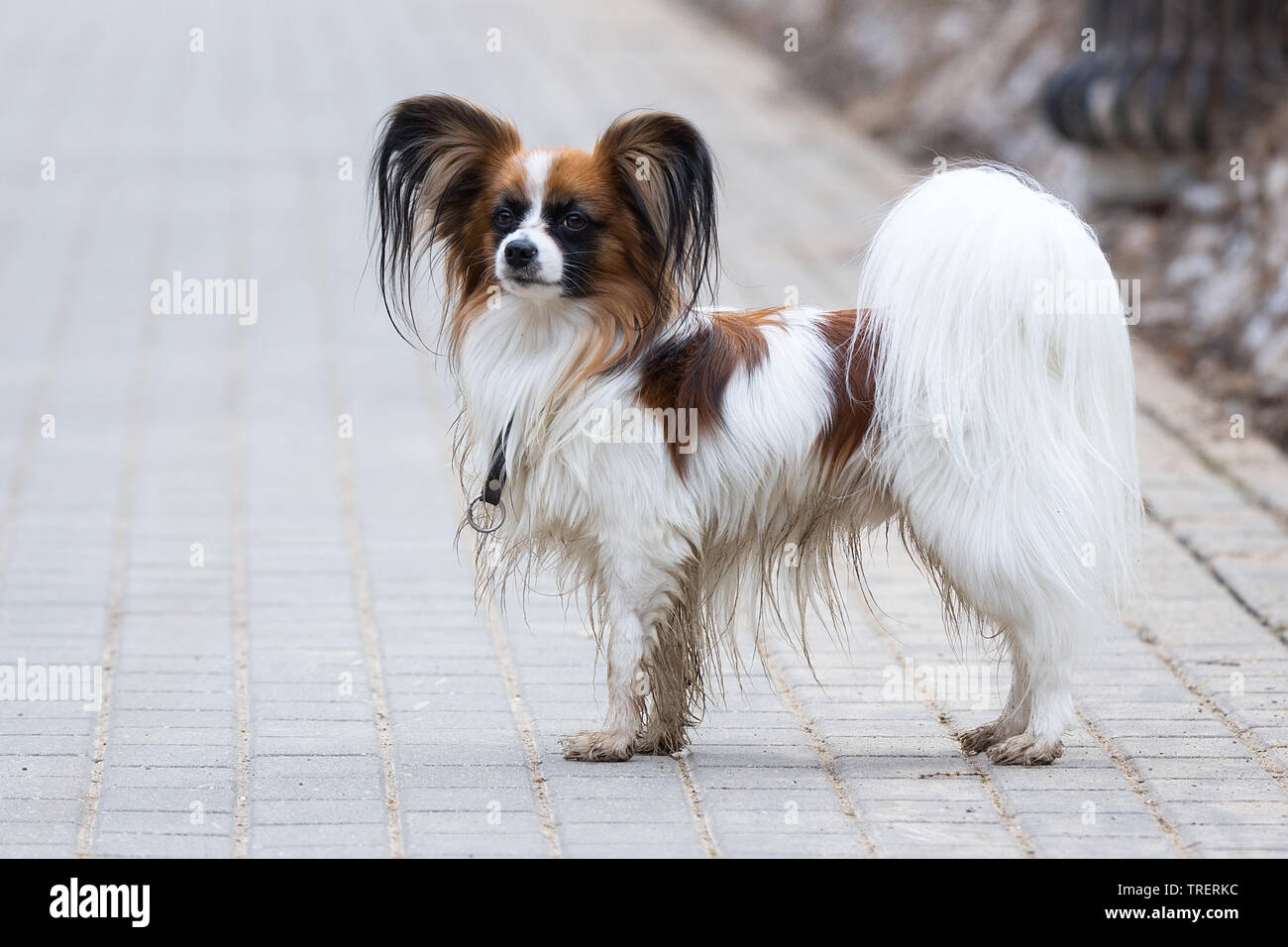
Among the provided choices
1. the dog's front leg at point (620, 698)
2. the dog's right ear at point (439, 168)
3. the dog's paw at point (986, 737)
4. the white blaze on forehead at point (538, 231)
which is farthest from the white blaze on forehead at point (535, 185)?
the dog's paw at point (986, 737)

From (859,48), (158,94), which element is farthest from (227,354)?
(859,48)

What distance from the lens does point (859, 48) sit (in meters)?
16.0

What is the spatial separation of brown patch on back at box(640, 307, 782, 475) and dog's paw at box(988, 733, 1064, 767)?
113 centimetres

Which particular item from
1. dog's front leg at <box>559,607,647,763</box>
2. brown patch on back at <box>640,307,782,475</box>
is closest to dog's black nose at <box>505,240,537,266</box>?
brown patch on back at <box>640,307,782,475</box>

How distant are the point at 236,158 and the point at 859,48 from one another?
18.5 feet

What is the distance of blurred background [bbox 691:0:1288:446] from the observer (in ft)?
30.1

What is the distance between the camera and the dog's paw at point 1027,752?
15.3ft

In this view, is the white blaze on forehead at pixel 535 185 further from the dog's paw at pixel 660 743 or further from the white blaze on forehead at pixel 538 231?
the dog's paw at pixel 660 743

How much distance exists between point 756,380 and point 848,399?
0.23m

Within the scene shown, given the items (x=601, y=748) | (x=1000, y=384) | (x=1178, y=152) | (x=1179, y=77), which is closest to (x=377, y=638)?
(x=601, y=748)

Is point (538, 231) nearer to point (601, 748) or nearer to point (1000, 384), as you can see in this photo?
point (1000, 384)

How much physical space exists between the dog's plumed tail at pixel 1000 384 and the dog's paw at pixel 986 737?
1.17 feet

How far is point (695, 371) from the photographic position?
4469 millimetres

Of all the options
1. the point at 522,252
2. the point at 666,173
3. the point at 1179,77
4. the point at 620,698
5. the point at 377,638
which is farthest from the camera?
the point at 1179,77
